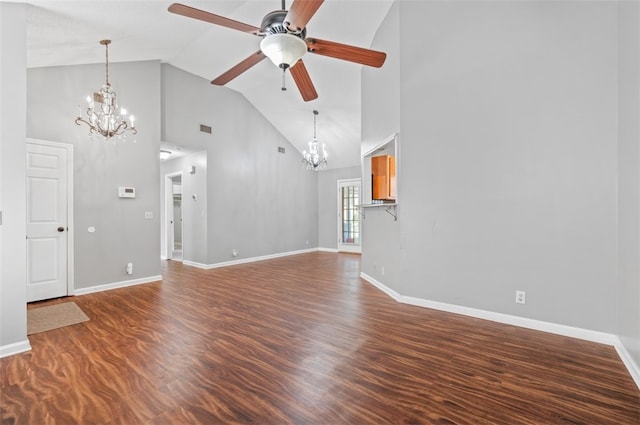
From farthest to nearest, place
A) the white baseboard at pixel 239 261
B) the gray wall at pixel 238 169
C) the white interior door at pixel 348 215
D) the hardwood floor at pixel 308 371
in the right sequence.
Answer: the white interior door at pixel 348 215, the white baseboard at pixel 239 261, the gray wall at pixel 238 169, the hardwood floor at pixel 308 371

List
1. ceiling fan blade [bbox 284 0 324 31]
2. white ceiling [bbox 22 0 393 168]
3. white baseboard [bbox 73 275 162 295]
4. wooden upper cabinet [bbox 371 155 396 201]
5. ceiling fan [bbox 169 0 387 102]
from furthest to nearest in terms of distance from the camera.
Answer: white baseboard [bbox 73 275 162 295], wooden upper cabinet [bbox 371 155 396 201], white ceiling [bbox 22 0 393 168], ceiling fan [bbox 169 0 387 102], ceiling fan blade [bbox 284 0 324 31]

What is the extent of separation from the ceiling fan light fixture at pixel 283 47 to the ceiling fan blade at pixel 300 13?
8cm

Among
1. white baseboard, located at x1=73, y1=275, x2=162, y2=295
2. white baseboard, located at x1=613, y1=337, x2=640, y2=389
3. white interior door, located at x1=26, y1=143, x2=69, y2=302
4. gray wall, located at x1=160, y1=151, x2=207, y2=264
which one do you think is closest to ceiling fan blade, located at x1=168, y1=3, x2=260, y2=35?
white interior door, located at x1=26, y1=143, x2=69, y2=302

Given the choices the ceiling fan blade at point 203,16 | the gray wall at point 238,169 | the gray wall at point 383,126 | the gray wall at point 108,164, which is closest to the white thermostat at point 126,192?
the gray wall at point 108,164

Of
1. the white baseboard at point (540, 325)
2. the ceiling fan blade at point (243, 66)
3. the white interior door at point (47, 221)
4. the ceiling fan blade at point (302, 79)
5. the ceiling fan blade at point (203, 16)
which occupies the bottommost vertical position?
the white baseboard at point (540, 325)

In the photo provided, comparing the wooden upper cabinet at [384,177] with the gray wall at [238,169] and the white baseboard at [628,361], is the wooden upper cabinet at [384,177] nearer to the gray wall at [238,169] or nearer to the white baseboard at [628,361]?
the white baseboard at [628,361]

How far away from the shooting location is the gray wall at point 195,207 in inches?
254

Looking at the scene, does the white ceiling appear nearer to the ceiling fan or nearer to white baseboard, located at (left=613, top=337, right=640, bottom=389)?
the ceiling fan

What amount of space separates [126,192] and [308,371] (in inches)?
171

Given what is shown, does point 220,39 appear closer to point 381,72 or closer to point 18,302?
point 381,72

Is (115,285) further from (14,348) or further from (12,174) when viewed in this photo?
(12,174)

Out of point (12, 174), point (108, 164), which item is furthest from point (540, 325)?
point (108, 164)

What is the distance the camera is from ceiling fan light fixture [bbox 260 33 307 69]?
7.25 ft

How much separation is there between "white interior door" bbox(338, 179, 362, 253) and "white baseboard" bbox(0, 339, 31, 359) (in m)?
7.20
